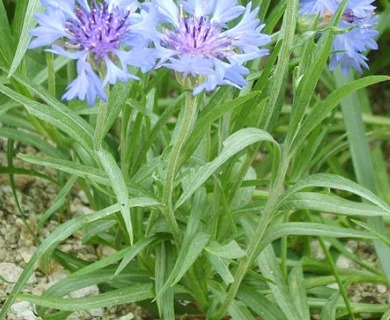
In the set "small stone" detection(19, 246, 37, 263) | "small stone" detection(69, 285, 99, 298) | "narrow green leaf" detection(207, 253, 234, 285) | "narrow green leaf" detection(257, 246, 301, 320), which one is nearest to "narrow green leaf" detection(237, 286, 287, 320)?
"narrow green leaf" detection(257, 246, 301, 320)

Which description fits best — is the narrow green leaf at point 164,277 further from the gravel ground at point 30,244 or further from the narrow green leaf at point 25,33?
the narrow green leaf at point 25,33

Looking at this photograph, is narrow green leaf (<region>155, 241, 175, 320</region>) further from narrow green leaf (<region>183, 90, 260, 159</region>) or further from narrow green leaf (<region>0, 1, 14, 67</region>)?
narrow green leaf (<region>0, 1, 14, 67</region>)

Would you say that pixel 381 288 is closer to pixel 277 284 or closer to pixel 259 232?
pixel 277 284

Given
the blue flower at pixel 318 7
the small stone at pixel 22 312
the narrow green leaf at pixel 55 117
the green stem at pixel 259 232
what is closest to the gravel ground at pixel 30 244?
the small stone at pixel 22 312

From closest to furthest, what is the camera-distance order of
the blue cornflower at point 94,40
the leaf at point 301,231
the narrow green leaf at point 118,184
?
1. the blue cornflower at point 94,40
2. the narrow green leaf at point 118,184
3. the leaf at point 301,231

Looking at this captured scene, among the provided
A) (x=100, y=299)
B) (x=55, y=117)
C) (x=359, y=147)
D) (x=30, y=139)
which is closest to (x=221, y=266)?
(x=100, y=299)
